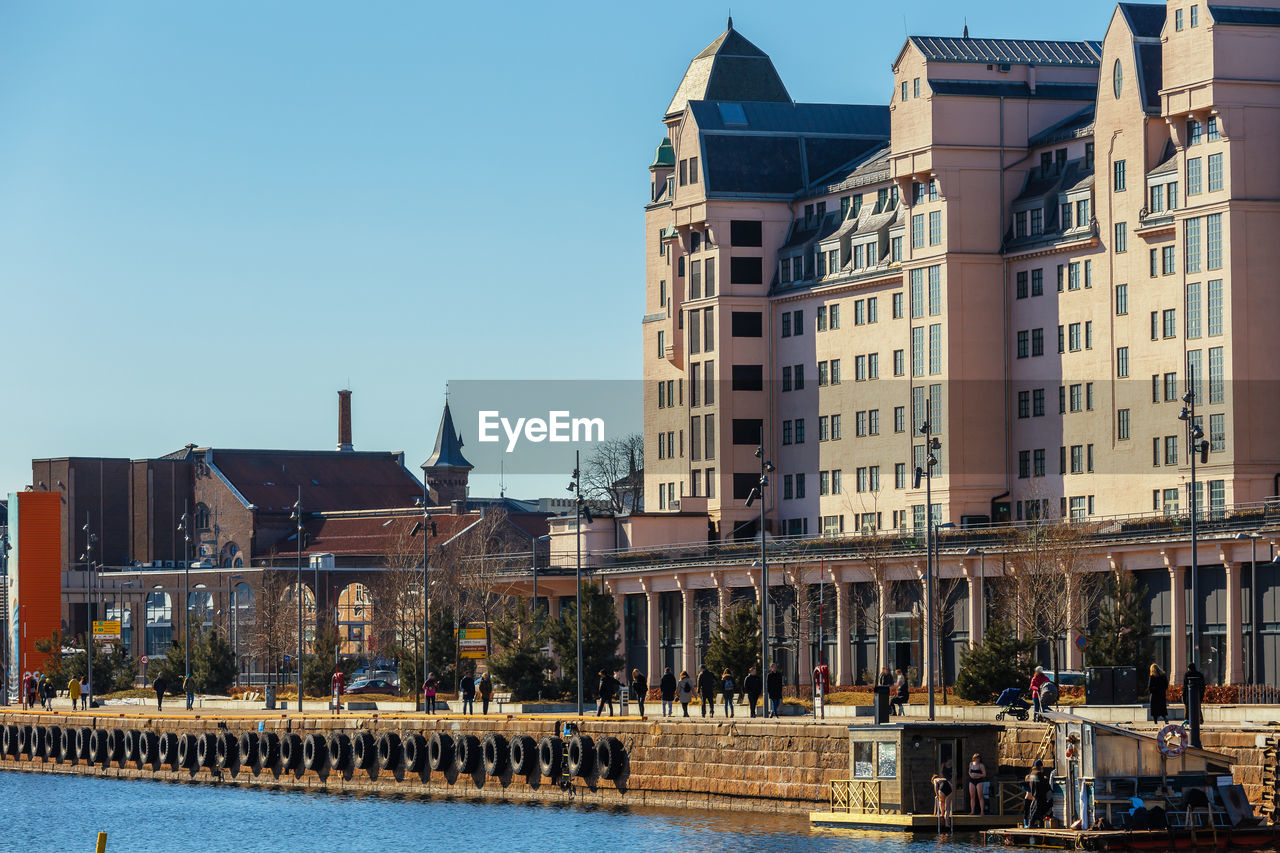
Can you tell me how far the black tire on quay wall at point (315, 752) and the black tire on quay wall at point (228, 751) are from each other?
6.49 metres

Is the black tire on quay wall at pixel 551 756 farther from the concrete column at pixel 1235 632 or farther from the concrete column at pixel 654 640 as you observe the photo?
the concrete column at pixel 654 640

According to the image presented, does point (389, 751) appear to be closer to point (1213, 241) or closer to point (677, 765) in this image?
point (677, 765)

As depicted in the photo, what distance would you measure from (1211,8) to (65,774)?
62.3m

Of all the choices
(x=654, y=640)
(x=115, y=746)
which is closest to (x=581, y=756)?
(x=115, y=746)

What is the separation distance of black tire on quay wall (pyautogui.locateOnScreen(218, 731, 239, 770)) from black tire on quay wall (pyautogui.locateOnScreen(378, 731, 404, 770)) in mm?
11630

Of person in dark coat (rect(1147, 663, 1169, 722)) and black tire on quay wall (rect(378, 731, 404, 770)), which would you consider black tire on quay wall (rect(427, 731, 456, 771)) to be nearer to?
black tire on quay wall (rect(378, 731, 404, 770))

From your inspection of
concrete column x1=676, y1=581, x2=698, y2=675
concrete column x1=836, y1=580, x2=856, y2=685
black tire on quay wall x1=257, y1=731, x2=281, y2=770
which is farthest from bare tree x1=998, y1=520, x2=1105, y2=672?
black tire on quay wall x1=257, y1=731, x2=281, y2=770

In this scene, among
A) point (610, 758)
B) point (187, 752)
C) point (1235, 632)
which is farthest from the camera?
point (187, 752)

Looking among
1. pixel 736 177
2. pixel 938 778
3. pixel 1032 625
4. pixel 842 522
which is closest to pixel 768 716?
pixel 938 778

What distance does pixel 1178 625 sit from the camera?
326ft

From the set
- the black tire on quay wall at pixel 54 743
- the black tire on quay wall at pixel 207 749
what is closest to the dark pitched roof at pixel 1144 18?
the black tire on quay wall at pixel 207 749

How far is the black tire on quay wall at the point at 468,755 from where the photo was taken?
79562 millimetres

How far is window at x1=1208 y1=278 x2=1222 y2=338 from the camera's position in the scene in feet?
345

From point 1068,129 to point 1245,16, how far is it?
15.0 metres
